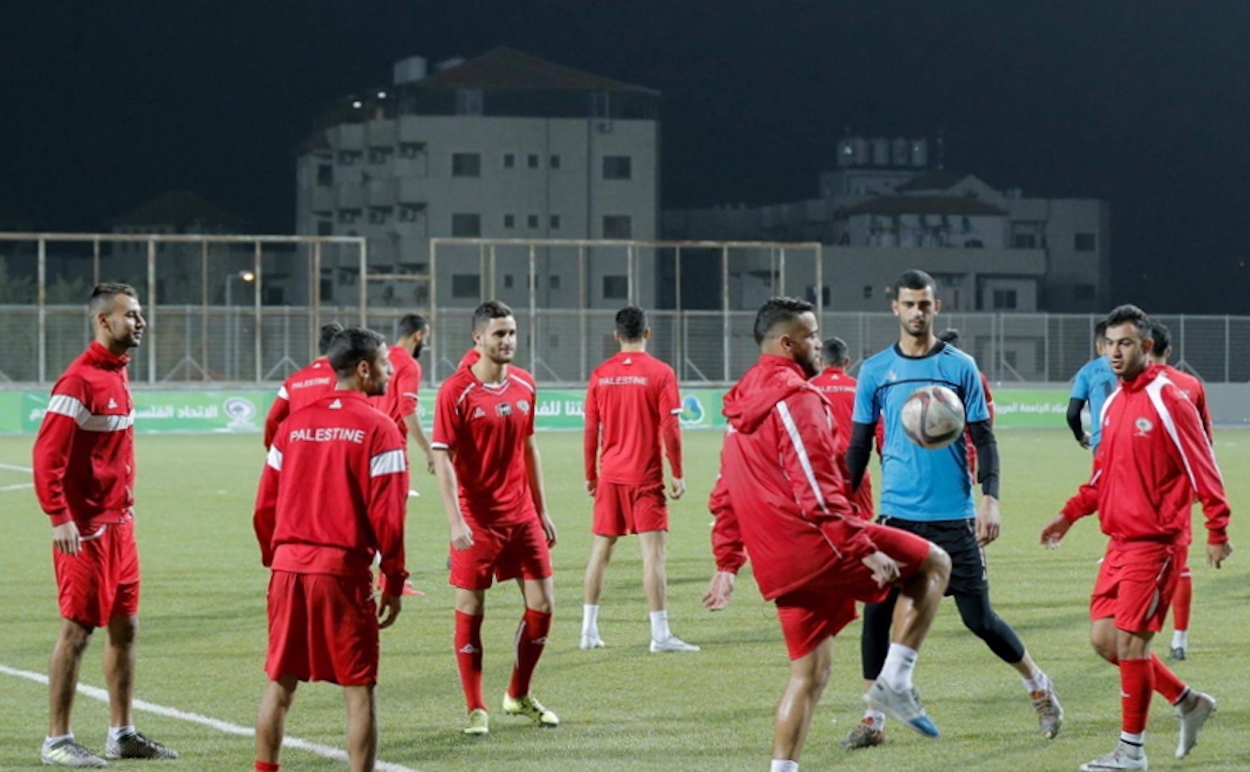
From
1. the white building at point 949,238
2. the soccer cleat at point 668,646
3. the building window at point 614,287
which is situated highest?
the white building at point 949,238

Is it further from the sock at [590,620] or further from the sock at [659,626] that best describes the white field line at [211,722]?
the sock at [659,626]

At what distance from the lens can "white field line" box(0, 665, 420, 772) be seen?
8133mm

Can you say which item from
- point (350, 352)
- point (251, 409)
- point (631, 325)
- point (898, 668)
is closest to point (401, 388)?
point (631, 325)

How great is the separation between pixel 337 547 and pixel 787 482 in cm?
166

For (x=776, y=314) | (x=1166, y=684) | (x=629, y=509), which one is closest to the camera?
(x=776, y=314)

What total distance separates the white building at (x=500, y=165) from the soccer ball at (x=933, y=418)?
8108cm

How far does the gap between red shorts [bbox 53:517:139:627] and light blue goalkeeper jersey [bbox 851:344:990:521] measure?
3.45m

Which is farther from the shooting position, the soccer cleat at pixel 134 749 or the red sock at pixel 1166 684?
the soccer cleat at pixel 134 749

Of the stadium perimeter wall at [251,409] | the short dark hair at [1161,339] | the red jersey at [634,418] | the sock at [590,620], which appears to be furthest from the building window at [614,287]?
the short dark hair at [1161,339]

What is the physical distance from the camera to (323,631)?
6750 mm

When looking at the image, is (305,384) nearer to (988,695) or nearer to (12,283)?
(988,695)

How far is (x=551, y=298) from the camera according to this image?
3487 inches

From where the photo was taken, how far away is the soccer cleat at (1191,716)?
8016 millimetres

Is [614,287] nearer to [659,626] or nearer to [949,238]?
[949,238]
